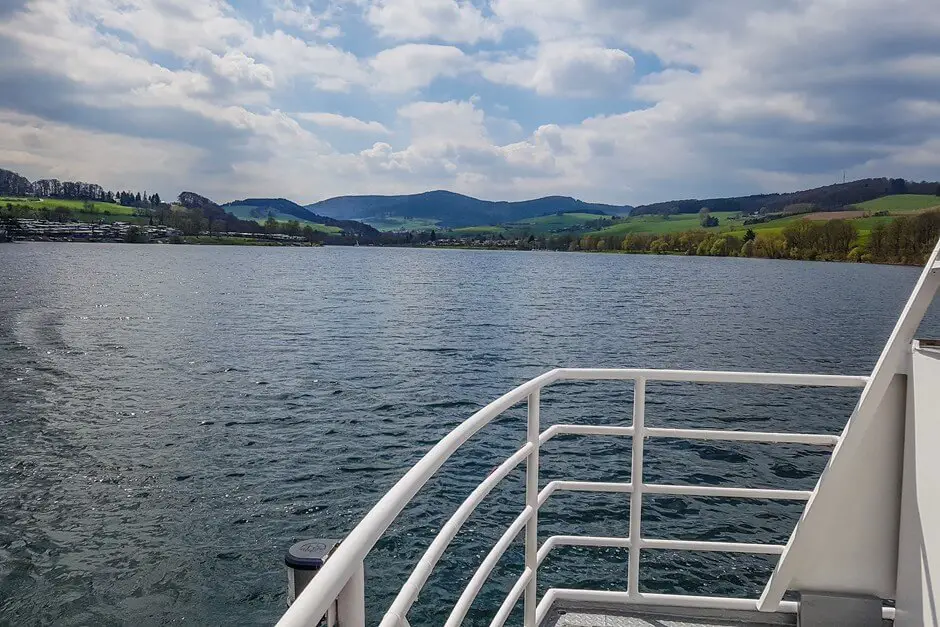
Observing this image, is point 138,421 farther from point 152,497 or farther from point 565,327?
point 565,327

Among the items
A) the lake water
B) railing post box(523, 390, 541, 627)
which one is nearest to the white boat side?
railing post box(523, 390, 541, 627)

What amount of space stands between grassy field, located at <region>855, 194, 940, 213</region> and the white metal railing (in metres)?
140

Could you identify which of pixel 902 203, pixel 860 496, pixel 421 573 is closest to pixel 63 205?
pixel 902 203

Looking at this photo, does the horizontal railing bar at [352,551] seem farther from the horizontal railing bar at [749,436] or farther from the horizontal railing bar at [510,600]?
the horizontal railing bar at [749,436]

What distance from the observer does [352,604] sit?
1085 mm

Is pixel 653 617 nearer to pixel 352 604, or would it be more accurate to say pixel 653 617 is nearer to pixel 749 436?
pixel 749 436

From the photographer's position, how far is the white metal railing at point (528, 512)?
104 centimetres

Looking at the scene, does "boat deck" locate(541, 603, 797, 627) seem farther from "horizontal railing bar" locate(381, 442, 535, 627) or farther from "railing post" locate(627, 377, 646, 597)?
"horizontal railing bar" locate(381, 442, 535, 627)

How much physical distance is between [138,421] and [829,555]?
548 inches

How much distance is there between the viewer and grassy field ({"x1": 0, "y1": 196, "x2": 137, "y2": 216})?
469 ft

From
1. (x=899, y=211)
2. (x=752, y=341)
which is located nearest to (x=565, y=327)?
(x=752, y=341)

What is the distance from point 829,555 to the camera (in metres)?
3.10

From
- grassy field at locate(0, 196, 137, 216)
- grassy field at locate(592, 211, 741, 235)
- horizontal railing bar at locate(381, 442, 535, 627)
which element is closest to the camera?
horizontal railing bar at locate(381, 442, 535, 627)

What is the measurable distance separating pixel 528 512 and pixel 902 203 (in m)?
148
